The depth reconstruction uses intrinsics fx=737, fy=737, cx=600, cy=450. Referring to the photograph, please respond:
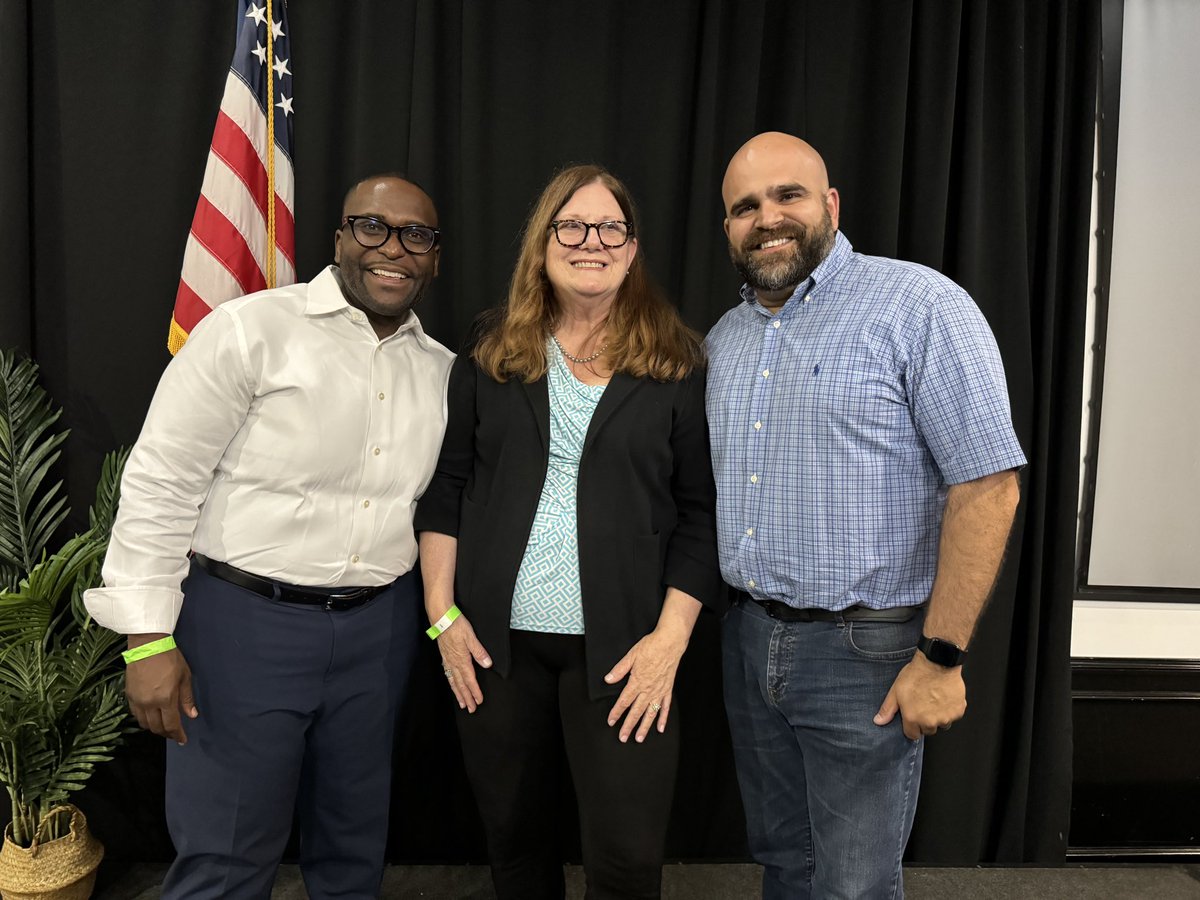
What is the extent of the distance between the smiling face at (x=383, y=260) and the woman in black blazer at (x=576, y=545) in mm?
229

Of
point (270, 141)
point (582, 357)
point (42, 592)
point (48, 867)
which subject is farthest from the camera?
point (270, 141)

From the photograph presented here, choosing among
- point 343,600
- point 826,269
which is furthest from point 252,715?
point 826,269

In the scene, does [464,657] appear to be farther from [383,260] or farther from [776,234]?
[776,234]

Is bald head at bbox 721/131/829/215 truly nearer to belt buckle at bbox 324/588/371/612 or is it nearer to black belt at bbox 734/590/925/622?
black belt at bbox 734/590/925/622

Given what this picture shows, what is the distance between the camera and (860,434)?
145 cm

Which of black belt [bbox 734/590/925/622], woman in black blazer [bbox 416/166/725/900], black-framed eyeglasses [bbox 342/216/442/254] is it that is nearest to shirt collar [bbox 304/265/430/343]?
black-framed eyeglasses [bbox 342/216/442/254]

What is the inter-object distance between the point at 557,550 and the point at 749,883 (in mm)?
1550

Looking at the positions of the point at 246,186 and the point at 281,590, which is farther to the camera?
the point at 246,186

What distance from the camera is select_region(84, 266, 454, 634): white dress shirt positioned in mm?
1463

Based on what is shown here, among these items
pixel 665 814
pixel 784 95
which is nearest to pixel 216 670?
pixel 665 814

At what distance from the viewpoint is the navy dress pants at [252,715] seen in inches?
60.0

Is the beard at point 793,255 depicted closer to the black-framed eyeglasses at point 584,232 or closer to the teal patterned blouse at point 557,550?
the black-framed eyeglasses at point 584,232

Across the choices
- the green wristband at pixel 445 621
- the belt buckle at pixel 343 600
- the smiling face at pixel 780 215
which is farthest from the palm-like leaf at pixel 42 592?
the smiling face at pixel 780 215

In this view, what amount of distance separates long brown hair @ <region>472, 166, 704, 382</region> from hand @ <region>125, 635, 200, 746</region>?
34.0 inches
